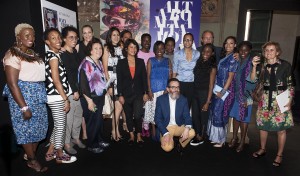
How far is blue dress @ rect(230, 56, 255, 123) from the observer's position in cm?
310

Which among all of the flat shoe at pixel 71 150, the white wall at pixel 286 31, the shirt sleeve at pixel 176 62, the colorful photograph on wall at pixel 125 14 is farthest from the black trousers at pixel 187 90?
the white wall at pixel 286 31

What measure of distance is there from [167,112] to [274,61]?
5.16ft

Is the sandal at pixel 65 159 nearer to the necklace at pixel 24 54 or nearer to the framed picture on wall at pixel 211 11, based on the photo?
the necklace at pixel 24 54

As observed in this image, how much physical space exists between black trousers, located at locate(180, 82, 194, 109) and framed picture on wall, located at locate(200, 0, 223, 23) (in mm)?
2931

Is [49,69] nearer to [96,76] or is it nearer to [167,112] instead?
[96,76]

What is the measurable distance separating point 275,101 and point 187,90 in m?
1.22

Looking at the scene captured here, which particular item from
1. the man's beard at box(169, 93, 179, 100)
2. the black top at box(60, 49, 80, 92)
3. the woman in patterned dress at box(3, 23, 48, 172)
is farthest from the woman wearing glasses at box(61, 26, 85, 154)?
the man's beard at box(169, 93, 179, 100)

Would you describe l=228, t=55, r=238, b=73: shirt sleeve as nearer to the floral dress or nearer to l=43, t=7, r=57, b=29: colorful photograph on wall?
the floral dress

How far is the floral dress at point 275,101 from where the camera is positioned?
2.78 metres

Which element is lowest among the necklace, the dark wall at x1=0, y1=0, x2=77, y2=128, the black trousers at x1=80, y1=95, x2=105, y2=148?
the black trousers at x1=80, y1=95, x2=105, y2=148

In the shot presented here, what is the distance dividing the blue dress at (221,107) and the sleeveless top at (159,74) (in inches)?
31.6

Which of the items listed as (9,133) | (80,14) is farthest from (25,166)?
(80,14)

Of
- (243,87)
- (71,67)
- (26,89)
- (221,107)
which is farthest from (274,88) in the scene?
(26,89)

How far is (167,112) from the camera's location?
3.18m
